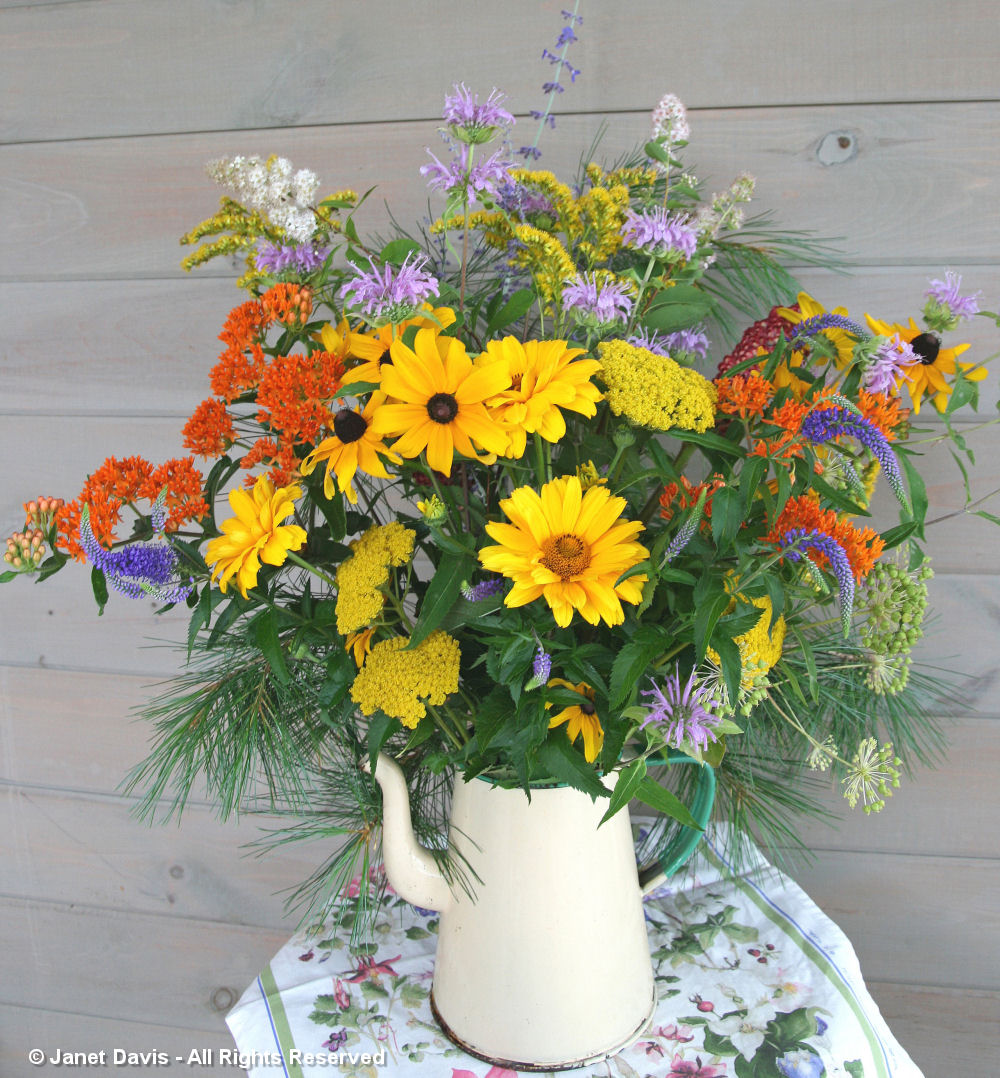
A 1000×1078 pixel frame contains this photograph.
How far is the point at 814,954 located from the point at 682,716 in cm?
41

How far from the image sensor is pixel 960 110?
846 millimetres

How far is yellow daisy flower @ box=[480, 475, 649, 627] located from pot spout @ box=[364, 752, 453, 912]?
0.22 m

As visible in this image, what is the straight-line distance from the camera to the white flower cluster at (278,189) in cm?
58

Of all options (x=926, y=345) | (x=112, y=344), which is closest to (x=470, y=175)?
(x=926, y=345)

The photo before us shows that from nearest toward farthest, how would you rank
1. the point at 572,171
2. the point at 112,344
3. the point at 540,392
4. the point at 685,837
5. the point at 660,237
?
the point at 540,392, the point at 660,237, the point at 685,837, the point at 572,171, the point at 112,344

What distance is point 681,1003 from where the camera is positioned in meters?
0.76

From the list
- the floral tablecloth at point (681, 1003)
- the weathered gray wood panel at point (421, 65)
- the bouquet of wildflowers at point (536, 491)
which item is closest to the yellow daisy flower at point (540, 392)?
the bouquet of wildflowers at point (536, 491)

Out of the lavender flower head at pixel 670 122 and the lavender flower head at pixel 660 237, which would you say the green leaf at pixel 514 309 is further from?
the lavender flower head at pixel 670 122

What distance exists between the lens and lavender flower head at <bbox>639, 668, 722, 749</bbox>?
53cm

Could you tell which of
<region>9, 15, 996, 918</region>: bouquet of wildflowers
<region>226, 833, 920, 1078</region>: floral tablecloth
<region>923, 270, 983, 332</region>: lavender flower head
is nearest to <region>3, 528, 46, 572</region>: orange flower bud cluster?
<region>9, 15, 996, 918</region>: bouquet of wildflowers

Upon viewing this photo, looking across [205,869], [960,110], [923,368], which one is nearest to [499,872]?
[923,368]

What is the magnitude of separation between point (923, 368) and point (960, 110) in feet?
1.13

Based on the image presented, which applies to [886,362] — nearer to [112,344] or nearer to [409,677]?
[409,677]

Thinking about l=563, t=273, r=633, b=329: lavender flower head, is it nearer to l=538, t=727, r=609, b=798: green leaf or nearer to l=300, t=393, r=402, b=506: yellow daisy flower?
l=300, t=393, r=402, b=506: yellow daisy flower
